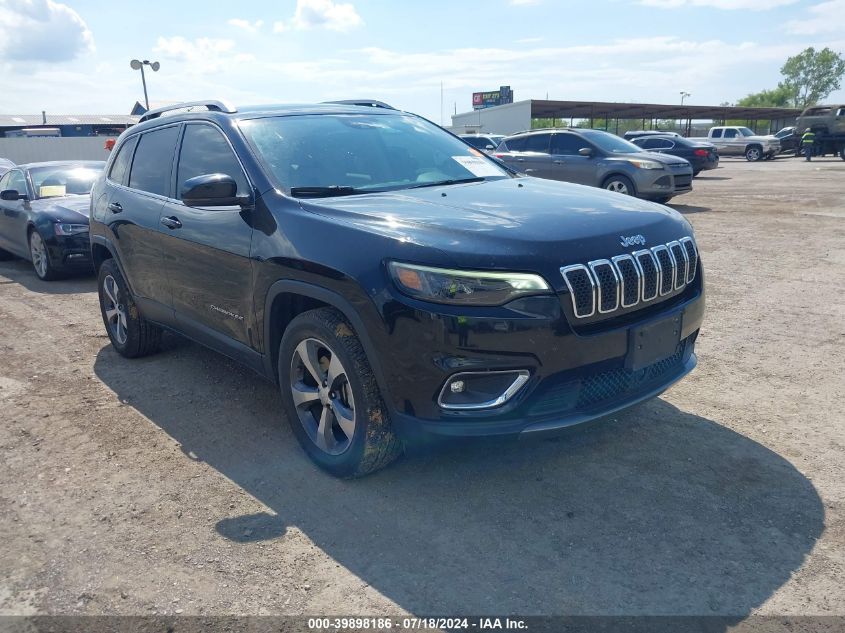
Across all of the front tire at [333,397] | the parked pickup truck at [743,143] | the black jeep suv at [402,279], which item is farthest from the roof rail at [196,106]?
the parked pickup truck at [743,143]

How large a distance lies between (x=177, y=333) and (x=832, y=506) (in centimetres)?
386

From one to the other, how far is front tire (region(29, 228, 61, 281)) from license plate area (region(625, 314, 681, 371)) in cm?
788

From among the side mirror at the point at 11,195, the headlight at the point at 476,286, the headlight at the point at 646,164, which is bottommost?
the headlight at the point at 646,164

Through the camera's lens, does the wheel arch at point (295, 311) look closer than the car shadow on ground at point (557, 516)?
No

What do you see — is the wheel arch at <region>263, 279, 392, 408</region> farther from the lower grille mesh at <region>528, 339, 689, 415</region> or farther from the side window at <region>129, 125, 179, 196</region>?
the side window at <region>129, 125, 179, 196</region>

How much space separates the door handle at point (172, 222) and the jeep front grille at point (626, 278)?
255cm

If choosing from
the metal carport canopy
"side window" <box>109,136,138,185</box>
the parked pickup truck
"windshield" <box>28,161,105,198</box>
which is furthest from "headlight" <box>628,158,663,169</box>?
the metal carport canopy

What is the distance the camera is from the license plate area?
306 centimetres

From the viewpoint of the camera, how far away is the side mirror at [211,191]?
11.6 ft

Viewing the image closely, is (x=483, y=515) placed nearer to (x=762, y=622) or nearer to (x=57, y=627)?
(x=762, y=622)

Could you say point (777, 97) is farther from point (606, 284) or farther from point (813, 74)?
point (606, 284)

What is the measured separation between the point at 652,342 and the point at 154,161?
3566 mm

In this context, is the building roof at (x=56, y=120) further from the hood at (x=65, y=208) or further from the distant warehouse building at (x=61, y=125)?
the hood at (x=65, y=208)

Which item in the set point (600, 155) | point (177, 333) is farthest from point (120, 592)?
point (600, 155)
